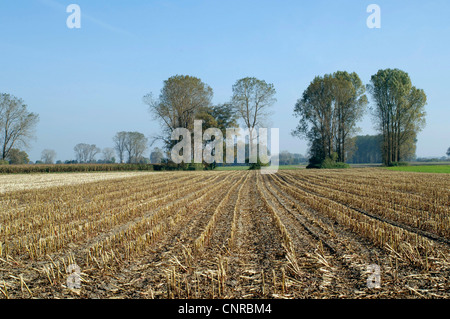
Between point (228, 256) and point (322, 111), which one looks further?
point (322, 111)

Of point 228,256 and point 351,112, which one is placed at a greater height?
point 351,112

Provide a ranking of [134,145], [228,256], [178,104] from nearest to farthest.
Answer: [228,256], [178,104], [134,145]

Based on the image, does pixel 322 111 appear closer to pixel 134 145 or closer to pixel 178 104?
pixel 178 104

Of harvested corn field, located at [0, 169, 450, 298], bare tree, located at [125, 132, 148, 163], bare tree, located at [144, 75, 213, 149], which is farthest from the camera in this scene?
bare tree, located at [125, 132, 148, 163]

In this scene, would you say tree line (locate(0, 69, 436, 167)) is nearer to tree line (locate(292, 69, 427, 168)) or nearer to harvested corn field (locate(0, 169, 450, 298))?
tree line (locate(292, 69, 427, 168))

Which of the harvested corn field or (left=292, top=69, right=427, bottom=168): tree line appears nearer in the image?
the harvested corn field

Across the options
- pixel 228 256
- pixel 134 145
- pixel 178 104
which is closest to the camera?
pixel 228 256

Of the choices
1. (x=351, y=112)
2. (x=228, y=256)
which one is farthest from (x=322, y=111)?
(x=228, y=256)

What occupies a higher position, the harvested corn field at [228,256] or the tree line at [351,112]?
the tree line at [351,112]

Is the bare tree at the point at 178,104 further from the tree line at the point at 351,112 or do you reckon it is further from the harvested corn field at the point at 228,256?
the harvested corn field at the point at 228,256

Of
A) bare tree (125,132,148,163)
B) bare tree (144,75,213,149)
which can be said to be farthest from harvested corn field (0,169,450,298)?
bare tree (125,132,148,163)

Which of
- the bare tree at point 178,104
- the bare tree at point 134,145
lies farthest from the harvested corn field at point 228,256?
the bare tree at point 134,145

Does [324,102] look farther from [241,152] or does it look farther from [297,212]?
[297,212]
